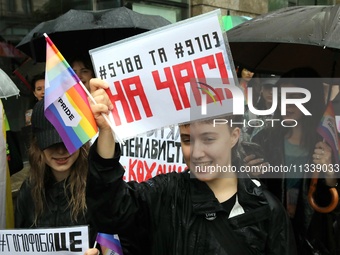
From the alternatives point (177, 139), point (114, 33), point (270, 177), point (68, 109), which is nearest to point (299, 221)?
point (270, 177)

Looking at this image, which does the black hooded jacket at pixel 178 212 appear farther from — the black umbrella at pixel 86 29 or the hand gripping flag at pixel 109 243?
the black umbrella at pixel 86 29

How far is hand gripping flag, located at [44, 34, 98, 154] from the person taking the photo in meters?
1.88

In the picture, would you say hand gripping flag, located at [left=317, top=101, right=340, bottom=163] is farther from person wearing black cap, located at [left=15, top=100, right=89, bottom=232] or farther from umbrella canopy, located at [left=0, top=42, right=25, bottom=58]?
umbrella canopy, located at [left=0, top=42, right=25, bottom=58]

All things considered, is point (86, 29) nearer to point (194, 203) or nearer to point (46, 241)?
point (46, 241)

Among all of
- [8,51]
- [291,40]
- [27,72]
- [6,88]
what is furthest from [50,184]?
[8,51]

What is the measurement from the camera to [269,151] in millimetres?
3076

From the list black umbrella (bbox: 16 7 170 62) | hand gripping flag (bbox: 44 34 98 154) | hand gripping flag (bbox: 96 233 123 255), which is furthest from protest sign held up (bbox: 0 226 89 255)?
black umbrella (bbox: 16 7 170 62)

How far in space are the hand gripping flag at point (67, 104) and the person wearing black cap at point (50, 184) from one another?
1.74 ft

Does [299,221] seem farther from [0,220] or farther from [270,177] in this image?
[0,220]

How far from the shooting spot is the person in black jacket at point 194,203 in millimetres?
1862

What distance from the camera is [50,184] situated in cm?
255

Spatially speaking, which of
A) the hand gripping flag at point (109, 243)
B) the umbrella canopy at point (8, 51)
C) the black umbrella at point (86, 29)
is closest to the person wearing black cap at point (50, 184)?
the hand gripping flag at point (109, 243)

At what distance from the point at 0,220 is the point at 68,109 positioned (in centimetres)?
121

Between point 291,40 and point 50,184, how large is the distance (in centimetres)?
157
